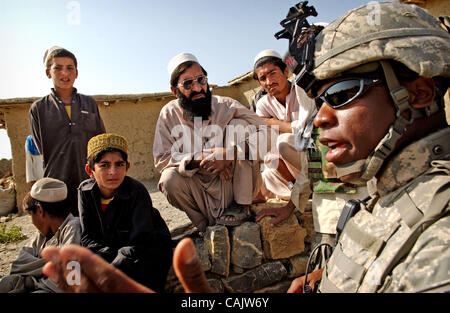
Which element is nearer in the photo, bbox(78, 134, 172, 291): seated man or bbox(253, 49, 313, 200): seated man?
bbox(78, 134, 172, 291): seated man

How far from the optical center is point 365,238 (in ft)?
4.12

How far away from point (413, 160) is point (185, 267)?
1.03 m

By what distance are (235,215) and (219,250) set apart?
1.27 ft

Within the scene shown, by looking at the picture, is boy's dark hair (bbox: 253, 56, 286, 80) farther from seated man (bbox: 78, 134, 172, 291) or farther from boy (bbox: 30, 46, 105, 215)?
boy (bbox: 30, 46, 105, 215)

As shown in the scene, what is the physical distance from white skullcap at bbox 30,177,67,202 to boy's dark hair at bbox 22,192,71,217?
0.13ft

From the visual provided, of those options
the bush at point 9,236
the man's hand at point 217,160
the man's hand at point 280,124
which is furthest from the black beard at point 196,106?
the bush at point 9,236

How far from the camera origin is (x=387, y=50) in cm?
121

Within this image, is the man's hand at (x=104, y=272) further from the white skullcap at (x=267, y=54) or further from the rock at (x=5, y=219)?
the rock at (x=5, y=219)

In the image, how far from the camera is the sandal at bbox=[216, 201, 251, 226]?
3.02m

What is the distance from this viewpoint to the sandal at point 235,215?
3.02 meters

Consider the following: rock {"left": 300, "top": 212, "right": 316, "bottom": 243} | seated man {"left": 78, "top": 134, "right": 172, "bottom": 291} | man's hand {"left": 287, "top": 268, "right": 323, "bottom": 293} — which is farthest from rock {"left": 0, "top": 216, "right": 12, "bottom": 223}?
man's hand {"left": 287, "top": 268, "right": 323, "bottom": 293}

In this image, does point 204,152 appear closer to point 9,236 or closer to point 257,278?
point 257,278

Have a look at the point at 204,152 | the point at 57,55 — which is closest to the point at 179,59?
the point at 204,152
